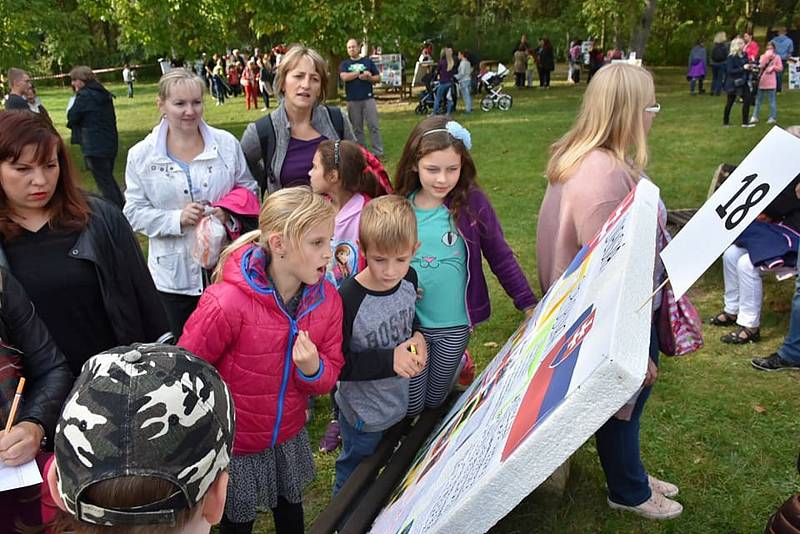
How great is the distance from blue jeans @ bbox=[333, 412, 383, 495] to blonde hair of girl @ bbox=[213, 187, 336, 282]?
84 cm

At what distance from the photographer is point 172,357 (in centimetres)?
108

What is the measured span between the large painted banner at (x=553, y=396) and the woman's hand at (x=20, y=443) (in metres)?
1.04

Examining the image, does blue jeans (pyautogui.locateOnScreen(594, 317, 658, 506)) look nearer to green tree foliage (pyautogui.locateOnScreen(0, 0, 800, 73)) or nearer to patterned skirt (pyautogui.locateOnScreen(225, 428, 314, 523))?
patterned skirt (pyautogui.locateOnScreen(225, 428, 314, 523))

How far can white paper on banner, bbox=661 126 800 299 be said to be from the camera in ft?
4.58

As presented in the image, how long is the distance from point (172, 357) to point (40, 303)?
4.90ft

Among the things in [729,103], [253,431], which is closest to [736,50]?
[729,103]

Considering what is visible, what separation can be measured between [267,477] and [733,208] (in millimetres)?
1703

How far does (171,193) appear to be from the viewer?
3.16 metres

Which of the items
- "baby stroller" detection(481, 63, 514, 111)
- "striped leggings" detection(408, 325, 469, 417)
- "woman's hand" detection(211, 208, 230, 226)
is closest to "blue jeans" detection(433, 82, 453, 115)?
"baby stroller" detection(481, 63, 514, 111)

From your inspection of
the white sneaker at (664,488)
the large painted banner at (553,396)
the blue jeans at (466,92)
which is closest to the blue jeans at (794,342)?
the white sneaker at (664,488)

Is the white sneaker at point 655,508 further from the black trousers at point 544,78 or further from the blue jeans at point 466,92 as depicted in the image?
the black trousers at point 544,78

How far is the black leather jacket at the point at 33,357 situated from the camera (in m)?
1.96

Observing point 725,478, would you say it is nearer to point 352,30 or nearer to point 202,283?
point 202,283

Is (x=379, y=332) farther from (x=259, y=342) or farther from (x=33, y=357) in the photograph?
(x=33, y=357)
